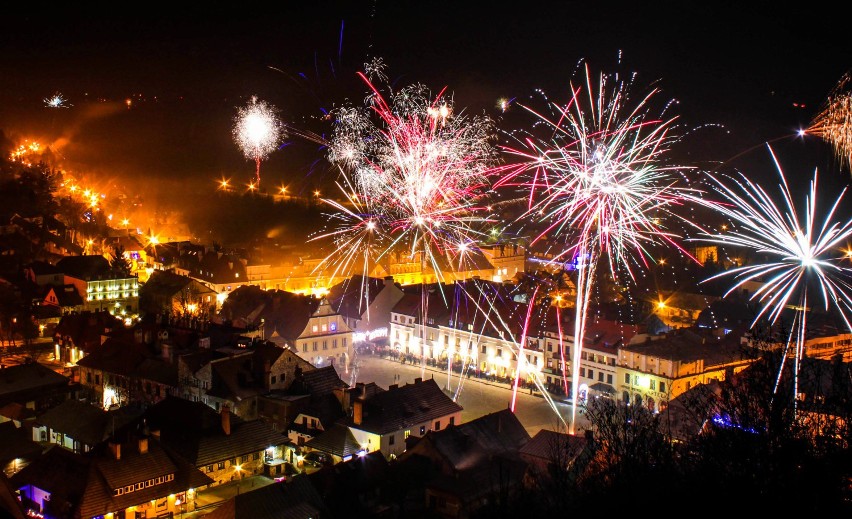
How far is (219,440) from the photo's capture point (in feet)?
55.1

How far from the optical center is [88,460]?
47.2ft

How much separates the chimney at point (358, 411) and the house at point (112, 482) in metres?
3.71

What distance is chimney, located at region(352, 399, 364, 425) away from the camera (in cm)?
1779

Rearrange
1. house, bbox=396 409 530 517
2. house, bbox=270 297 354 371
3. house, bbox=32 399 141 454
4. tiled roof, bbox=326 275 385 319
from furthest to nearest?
tiled roof, bbox=326 275 385 319
house, bbox=270 297 354 371
house, bbox=32 399 141 454
house, bbox=396 409 530 517

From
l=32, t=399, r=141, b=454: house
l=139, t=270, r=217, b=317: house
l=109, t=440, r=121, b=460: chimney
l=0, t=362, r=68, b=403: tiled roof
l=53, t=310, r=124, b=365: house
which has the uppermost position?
l=139, t=270, r=217, b=317: house

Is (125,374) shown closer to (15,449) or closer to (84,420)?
(84,420)

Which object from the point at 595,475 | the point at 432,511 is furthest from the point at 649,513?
the point at 432,511

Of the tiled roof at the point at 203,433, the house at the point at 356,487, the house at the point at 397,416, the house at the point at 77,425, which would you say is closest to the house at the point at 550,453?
the house at the point at 397,416

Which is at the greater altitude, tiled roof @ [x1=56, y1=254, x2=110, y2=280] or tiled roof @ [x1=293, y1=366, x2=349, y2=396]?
tiled roof @ [x1=56, y1=254, x2=110, y2=280]

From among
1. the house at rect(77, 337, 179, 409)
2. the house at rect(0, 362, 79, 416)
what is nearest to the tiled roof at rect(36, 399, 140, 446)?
Result: the house at rect(0, 362, 79, 416)

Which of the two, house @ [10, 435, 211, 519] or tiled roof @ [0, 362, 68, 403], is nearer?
house @ [10, 435, 211, 519]

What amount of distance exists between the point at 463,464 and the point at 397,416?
10.9ft

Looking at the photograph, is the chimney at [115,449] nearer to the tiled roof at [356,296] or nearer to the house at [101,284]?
the tiled roof at [356,296]

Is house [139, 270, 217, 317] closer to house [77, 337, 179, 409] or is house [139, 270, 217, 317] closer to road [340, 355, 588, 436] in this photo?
house [77, 337, 179, 409]
